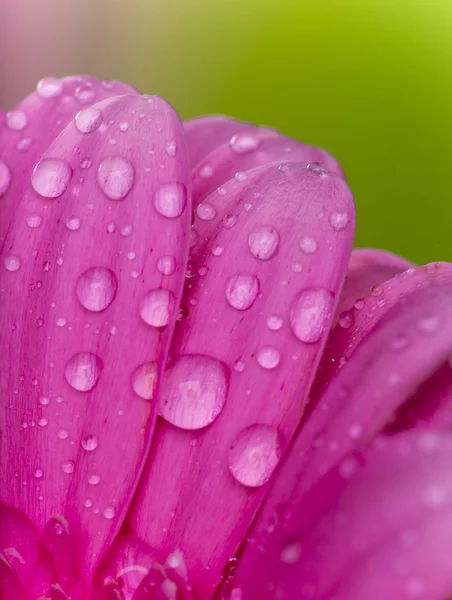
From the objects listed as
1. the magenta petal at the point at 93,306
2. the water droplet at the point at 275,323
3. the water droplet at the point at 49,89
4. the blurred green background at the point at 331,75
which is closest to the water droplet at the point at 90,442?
the magenta petal at the point at 93,306

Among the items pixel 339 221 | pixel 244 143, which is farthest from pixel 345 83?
pixel 339 221

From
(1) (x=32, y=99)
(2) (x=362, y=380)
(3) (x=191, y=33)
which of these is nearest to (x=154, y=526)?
(2) (x=362, y=380)

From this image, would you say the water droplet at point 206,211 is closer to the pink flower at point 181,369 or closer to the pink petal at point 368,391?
the pink flower at point 181,369

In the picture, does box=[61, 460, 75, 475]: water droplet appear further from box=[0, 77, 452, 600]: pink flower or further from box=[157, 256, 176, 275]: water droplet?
box=[157, 256, 176, 275]: water droplet

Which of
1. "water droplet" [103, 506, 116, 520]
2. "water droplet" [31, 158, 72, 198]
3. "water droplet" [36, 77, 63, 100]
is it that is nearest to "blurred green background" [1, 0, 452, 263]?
"water droplet" [36, 77, 63, 100]

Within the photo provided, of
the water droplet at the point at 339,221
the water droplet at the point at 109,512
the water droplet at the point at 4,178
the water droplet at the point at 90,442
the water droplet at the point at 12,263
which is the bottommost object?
the water droplet at the point at 109,512

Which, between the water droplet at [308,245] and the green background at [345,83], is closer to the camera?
the water droplet at [308,245]

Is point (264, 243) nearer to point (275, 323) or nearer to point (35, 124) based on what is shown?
point (275, 323)
